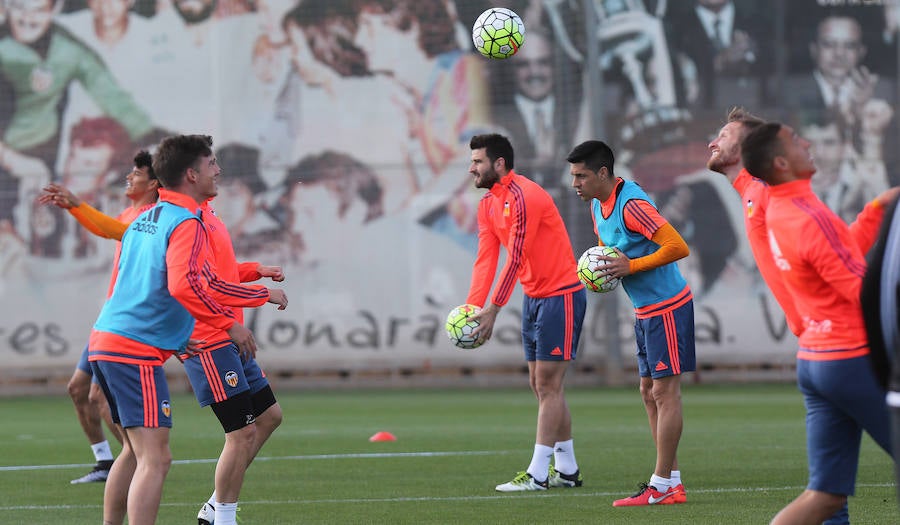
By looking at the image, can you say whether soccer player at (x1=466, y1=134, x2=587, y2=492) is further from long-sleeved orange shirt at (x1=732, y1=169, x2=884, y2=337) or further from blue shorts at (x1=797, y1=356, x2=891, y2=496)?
blue shorts at (x1=797, y1=356, x2=891, y2=496)

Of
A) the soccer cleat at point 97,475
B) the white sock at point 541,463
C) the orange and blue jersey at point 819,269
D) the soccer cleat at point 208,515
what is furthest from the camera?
the soccer cleat at point 97,475

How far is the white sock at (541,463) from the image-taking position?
416 inches

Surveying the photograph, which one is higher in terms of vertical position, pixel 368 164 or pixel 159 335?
pixel 368 164

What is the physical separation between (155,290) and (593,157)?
12.7 ft

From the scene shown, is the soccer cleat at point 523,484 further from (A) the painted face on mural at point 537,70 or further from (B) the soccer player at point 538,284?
(A) the painted face on mural at point 537,70

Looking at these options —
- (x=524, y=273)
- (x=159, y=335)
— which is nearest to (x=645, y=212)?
(x=524, y=273)

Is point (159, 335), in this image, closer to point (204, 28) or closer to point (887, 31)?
point (204, 28)

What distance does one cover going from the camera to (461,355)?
25.4m

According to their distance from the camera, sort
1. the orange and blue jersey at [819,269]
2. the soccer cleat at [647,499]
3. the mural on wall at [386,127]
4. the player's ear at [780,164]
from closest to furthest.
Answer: the orange and blue jersey at [819,269] < the player's ear at [780,164] < the soccer cleat at [647,499] < the mural on wall at [386,127]

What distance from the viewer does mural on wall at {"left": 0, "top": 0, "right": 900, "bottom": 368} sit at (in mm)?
25109

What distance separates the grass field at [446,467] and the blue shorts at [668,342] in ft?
3.09

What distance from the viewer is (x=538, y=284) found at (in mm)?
10898

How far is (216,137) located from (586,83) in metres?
6.79

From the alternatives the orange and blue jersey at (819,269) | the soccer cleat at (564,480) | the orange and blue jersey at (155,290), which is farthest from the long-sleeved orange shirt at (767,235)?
the soccer cleat at (564,480)
